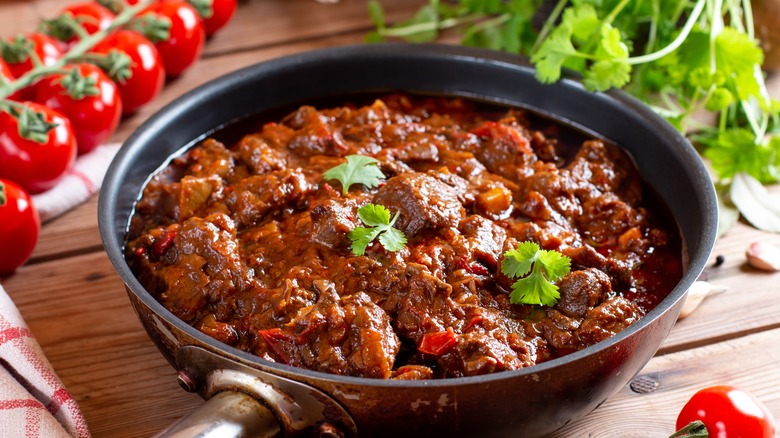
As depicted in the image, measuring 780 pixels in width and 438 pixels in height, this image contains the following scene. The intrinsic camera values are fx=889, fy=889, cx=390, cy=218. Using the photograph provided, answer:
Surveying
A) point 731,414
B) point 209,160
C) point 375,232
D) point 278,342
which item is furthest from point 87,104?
point 731,414

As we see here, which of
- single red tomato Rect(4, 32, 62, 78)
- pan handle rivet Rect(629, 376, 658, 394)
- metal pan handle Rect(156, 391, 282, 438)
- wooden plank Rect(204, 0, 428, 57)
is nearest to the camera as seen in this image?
metal pan handle Rect(156, 391, 282, 438)

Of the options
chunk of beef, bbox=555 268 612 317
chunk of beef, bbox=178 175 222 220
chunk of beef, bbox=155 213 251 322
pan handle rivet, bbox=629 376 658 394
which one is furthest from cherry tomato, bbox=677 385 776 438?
chunk of beef, bbox=178 175 222 220

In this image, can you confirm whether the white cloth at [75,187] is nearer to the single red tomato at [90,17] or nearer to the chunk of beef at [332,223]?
the single red tomato at [90,17]

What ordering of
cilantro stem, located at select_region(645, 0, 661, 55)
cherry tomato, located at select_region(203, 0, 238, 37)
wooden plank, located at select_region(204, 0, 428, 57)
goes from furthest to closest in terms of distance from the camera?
1. wooden plank, located at select_region(204, 0, 428, 57)
2. cherry tomato, located at select_region(203, 0, 238, 37)
3. cilantro stem, located at select_region(645, 0, 661, 55)

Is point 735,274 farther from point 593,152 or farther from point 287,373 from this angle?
point 287,373

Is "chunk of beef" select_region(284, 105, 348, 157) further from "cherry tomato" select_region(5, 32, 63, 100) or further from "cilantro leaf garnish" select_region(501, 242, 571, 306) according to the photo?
"cherry tomato" select_region(5, 32, 63, 100)
